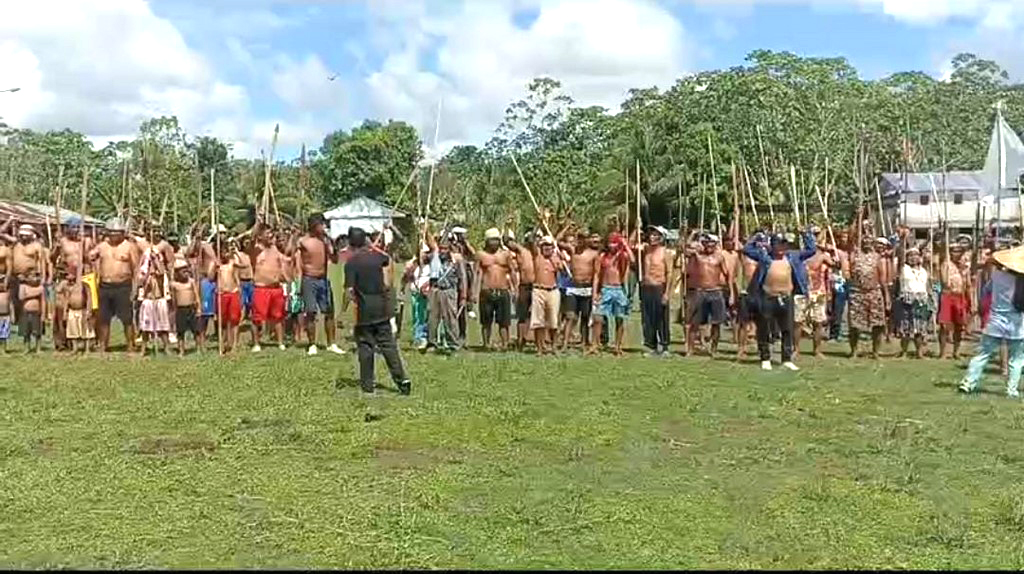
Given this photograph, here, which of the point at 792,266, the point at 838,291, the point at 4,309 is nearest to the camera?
the point at 792,266

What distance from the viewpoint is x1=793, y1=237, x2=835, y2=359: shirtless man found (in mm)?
17125

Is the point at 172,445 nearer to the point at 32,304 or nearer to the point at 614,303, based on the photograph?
the point at 32,304

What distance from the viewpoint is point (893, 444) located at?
1025 centimetres

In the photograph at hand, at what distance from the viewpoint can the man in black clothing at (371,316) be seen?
508 inches

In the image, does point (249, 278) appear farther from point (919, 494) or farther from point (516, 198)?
point (516, 198)

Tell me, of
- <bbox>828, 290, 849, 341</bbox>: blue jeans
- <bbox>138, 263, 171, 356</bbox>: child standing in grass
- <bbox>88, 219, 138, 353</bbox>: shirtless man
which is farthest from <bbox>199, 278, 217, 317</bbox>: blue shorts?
<bbox>828, 290, 849, 341</bbox>: blue jeans

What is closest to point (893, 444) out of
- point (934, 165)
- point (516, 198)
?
point (516, 198)

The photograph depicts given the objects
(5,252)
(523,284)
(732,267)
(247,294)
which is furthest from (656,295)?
(5,252)

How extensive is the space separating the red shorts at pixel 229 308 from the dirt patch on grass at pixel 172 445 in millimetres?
6725

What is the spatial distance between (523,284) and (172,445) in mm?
8206

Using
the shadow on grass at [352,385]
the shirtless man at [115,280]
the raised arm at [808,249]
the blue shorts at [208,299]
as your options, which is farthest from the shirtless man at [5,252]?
the raised arm at [808,249]

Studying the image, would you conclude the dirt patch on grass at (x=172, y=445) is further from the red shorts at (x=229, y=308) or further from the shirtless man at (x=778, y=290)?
the shirtless man at (x=778, y=290)

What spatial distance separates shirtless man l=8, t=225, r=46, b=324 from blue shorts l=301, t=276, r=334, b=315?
359 centimetres

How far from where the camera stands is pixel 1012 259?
42.3 ft
